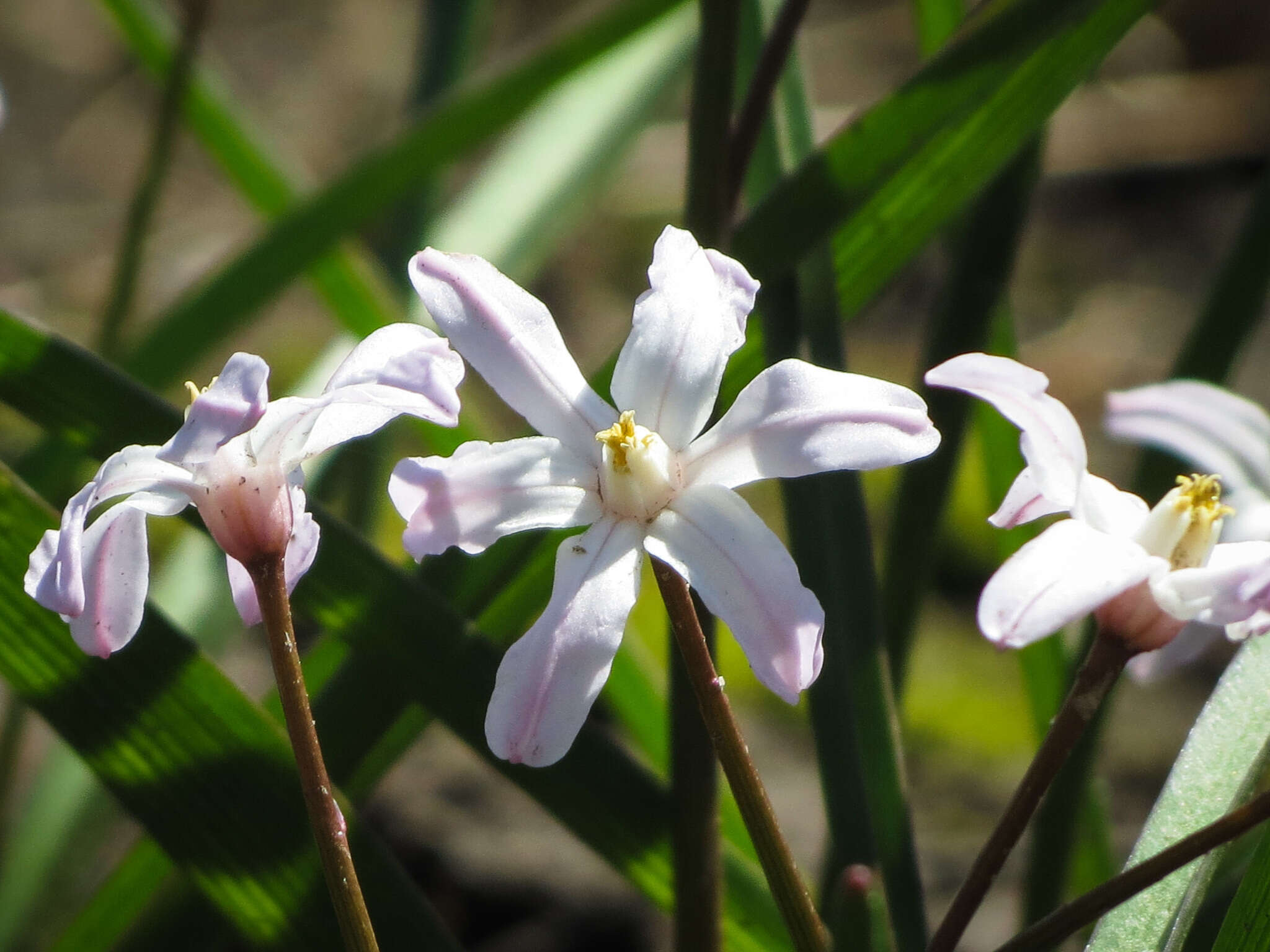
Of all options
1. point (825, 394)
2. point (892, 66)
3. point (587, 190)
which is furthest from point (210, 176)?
point (825, 394)

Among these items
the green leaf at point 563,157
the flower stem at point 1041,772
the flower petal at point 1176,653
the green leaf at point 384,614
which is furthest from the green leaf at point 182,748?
the green leaf at point 563,157

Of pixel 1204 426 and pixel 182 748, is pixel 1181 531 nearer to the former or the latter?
pixel 1204 426

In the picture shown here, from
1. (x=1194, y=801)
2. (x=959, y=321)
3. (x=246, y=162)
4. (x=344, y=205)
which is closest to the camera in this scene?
(x=1194, y=801)

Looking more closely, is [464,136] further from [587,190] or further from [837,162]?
[837,162]

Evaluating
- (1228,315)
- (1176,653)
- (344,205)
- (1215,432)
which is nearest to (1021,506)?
(1176,653)

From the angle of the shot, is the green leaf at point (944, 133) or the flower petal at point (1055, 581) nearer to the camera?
the flower petal at point (1055, 581)

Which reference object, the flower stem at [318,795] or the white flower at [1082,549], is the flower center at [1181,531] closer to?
the white flower at [1082,549]
